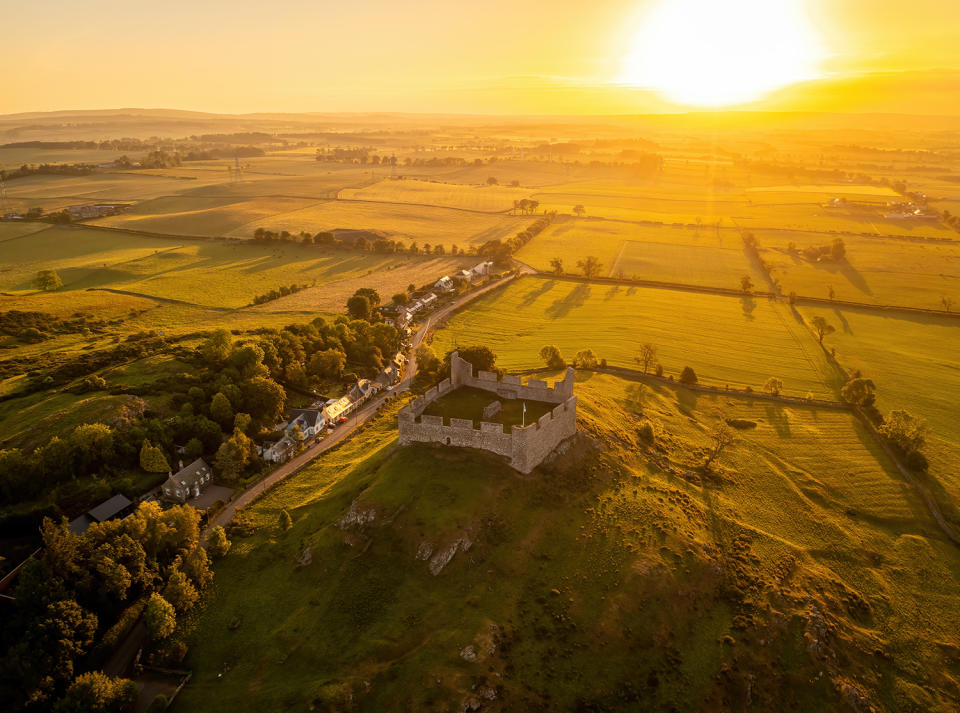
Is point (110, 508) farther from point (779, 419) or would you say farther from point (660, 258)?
point (660, 258)

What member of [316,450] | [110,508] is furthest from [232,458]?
[110,508]

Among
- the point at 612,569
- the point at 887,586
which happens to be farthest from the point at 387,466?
the point at 887,586

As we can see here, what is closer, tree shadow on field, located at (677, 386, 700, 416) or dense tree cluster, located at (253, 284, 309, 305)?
tree shadow on field, located at (677, 386, 700, 416)

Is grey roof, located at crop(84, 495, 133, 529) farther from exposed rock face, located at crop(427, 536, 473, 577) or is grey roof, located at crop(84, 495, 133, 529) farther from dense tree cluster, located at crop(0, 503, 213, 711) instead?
exposed rock face, located at crop(427, 536, 473, 577)

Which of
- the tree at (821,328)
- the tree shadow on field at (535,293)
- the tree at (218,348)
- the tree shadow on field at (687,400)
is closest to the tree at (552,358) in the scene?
the tree shadow on field at (687,400)

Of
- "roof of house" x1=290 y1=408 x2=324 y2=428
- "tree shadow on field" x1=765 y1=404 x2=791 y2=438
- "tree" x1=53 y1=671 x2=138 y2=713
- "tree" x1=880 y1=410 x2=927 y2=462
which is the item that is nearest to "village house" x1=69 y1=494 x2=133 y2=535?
"tree" x1=53 y1=671 x2=138 y2=713

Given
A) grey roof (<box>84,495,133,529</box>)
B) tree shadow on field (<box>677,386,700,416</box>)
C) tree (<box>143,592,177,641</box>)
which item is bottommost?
tree shadow on field (<box>677,386,700,416</box>)
